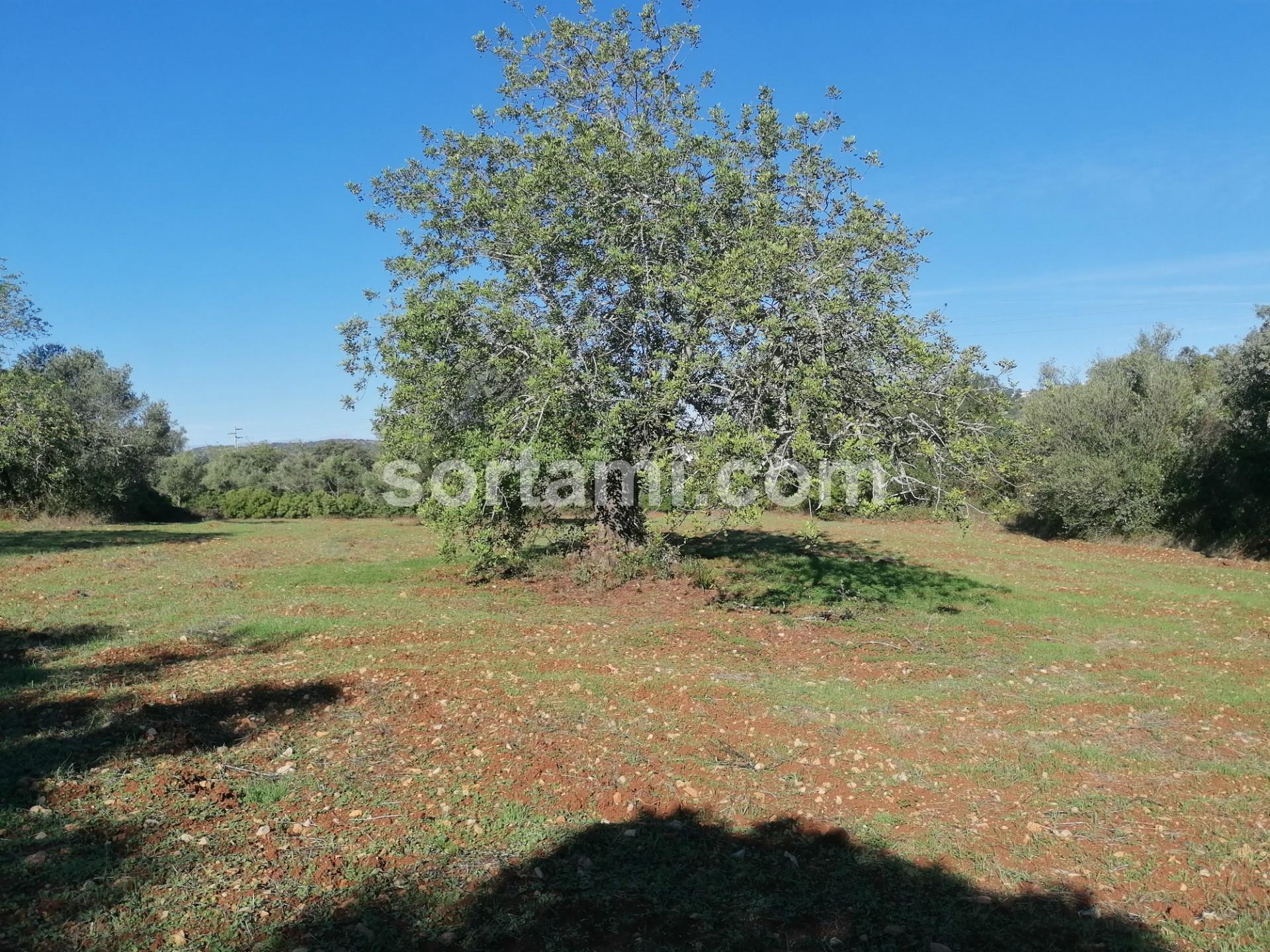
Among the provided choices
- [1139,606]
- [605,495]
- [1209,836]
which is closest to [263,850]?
[1209,836]

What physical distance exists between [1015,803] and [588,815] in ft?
11.9

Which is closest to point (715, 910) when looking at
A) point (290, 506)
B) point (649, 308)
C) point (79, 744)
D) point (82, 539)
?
point (79, 744)

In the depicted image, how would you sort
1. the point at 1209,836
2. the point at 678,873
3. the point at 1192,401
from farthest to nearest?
the point at 1192,401, the point at 1209,836, the point at 678,873

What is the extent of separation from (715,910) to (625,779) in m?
2.05

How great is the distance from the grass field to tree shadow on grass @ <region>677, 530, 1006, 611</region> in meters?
1.63

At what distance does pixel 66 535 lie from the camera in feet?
95.7

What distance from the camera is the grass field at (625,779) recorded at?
189 inches

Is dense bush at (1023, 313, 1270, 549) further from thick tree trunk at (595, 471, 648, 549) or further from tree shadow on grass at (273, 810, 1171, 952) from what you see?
tree shadow on grass at (273, 810, 1171, 952)

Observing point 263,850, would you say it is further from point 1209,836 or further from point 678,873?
point 1209,836

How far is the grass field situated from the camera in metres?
4.81

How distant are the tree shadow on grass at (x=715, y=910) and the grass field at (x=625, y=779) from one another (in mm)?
25

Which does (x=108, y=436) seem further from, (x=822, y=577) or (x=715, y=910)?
(x=715, y=910)

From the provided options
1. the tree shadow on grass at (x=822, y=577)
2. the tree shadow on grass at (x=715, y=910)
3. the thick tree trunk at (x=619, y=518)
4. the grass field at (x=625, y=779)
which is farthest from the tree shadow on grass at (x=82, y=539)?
the tree shadow on grass at (x=715, y=910)

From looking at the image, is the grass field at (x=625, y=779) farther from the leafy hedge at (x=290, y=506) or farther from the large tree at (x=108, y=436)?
the leafy hedge at (x=290, y=506)
